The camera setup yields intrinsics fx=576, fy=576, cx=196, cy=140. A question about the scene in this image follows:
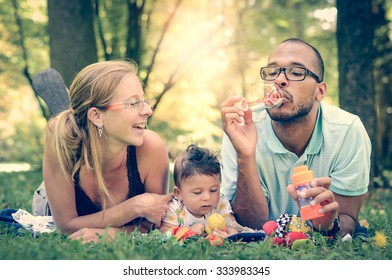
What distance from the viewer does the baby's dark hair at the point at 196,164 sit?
13.6ft

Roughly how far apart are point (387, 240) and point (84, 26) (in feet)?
19.4

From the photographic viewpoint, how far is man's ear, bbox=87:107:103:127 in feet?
13.3

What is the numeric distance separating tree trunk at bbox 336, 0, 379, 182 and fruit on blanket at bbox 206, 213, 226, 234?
3856mm

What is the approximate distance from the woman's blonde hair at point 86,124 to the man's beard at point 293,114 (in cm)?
108

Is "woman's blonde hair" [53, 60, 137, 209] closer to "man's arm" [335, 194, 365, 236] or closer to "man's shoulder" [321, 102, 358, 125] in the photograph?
"man's shoulder" [321, 102, 358, 125]

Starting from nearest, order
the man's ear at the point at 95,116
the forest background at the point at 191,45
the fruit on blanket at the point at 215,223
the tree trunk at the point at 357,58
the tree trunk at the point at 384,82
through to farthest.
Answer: the fruit on blanket at the point at 215,223, the man's ear at the point at 95,116, the tree trunk at the point at 357,58, the forest background at the point at 191,45, the tree trunk at the point at 384,82

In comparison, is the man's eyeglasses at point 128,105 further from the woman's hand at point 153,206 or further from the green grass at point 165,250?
the green grass at point 165,250

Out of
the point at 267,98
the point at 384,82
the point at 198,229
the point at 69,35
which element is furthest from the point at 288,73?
the point at 384,82

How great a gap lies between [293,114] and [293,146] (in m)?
0.31

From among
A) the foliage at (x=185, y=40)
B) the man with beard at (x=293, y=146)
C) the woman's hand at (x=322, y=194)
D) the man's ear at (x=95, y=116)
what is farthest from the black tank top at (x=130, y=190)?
the foliage at (x=185, y=40)

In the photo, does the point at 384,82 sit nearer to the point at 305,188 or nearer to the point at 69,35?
the point at 69,35

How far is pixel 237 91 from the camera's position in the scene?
82.7 feet

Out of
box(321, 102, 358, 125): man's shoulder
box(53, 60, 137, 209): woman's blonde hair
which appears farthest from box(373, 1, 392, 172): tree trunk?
box(53, 60, 137, 209): woman's blonde hair
